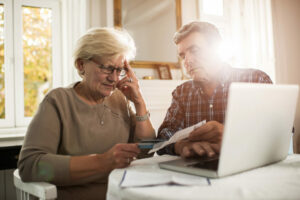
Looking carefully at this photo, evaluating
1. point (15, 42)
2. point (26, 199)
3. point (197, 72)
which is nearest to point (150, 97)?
point (197, 72)

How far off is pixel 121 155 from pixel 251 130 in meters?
0.47

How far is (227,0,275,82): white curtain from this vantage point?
325 centimetres

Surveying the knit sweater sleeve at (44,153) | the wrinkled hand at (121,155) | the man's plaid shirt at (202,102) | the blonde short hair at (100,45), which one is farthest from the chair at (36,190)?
the man's plaid shirt at (202,102)

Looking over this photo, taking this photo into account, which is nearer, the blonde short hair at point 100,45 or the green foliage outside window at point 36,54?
the blonde short hair at point 100,45

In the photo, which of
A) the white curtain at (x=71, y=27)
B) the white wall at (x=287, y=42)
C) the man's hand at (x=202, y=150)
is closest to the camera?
the man's hand at (x=202, y=150)

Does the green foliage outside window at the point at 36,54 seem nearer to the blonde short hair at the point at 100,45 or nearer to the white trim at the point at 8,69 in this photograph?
the white trim at the point at 8,69

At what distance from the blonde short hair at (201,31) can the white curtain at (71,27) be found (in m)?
0.94

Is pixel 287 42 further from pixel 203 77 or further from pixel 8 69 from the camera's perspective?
pixel 8 69

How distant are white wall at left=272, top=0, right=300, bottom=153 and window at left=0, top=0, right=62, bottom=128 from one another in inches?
101

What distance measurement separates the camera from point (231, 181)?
2.67 feet

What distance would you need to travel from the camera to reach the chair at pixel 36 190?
102 cm

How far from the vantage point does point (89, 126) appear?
54.4 inches

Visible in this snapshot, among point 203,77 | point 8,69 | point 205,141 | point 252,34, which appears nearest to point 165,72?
point 203,77

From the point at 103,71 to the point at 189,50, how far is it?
0.57m
